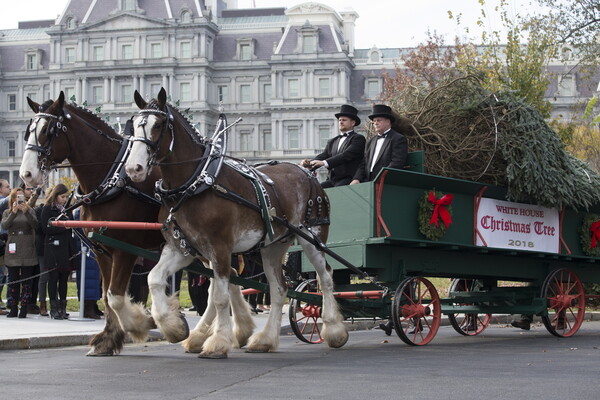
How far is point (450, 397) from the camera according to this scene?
6.48m

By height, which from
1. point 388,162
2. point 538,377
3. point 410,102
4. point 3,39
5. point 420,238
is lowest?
point 538,377

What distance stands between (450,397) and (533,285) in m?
5.70

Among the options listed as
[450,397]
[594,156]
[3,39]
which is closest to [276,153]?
[3,39]

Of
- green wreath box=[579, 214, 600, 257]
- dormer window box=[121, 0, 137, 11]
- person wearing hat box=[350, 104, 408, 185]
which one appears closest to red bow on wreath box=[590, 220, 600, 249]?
green wreath box=[579, 214, 600, 257]

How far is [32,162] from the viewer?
8.73m

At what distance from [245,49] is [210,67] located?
3.35 metres

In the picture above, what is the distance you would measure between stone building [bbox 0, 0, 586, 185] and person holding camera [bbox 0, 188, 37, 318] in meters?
64.1

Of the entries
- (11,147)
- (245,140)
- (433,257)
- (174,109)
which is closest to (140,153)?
(174,109)

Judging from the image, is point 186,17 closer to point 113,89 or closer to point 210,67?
point 210,67

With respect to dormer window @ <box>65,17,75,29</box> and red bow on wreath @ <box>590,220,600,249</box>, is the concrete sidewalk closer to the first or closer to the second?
red bow on wreath @ <box>590,220,600,249</box>

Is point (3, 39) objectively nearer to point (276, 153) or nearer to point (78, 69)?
point (78, 69)

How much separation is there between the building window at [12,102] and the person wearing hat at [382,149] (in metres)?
77.9

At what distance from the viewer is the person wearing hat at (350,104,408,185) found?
1078 cm

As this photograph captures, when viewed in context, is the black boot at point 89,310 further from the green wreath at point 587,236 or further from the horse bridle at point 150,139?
the green wreath at point 587,236
